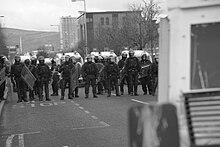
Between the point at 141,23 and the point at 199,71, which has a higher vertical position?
the point at 141,23

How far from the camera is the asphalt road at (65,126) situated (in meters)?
7.76

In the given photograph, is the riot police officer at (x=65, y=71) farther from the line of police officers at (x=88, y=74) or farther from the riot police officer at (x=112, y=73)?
the riot police officer at (x=112, y=73)

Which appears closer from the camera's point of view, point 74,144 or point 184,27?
point 184,27

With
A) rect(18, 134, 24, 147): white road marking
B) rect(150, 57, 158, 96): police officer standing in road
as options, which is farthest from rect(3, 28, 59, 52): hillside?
rect(18, 134, 24, 147): white road marking

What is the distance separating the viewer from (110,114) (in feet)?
38.1

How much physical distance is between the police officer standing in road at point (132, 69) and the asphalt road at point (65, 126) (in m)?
2.99

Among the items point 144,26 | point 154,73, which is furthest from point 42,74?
point 144,26

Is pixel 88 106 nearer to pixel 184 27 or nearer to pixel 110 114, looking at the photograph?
pixel 110 114

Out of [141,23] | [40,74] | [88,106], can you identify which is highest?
[141,23]

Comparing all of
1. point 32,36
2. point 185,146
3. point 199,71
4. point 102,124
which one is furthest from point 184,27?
point 32,36

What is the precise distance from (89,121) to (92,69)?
23.4ft

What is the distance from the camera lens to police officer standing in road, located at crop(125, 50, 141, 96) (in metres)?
17.1

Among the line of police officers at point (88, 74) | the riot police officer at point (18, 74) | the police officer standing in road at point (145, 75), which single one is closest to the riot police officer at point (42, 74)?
the line of police officers at point (88, 74)

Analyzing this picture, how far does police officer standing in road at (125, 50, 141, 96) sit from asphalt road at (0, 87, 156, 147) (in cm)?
299
